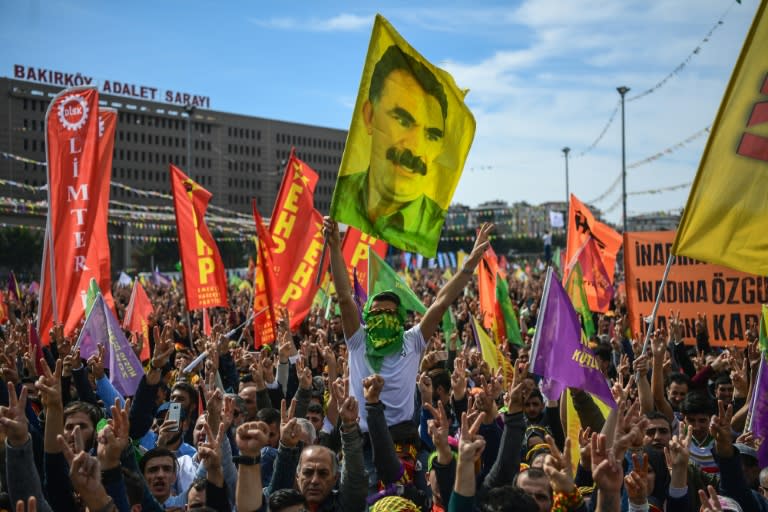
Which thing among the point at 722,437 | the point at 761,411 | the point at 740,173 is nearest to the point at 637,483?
the point at 722,437

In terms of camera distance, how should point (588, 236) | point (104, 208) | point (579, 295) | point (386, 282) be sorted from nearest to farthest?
point (386, 282)
point (104, 208)
point (579, 295)
point (588, 236)

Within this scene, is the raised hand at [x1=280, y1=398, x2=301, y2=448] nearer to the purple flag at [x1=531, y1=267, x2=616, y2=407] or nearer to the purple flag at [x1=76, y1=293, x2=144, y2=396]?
the purple flag at [x1=531, y1=267, x2=616, y2=407]

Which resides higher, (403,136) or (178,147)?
(178,147)

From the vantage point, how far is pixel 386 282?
936 centimetres

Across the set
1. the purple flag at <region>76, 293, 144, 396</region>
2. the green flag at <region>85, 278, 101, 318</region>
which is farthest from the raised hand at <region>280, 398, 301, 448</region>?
the green flag at <region>85, 278, 101, 318</region>

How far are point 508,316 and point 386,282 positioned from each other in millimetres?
3236

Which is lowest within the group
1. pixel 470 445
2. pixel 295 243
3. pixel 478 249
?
pixel 470 445

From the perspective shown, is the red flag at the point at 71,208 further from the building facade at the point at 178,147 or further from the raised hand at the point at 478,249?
the building facade at the point at 178,147

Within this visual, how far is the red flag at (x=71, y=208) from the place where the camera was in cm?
908

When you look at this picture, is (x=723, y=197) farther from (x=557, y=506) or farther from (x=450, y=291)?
(x=557, y=506)

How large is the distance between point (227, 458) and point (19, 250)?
62838mm

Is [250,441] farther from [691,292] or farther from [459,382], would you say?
[691,292]

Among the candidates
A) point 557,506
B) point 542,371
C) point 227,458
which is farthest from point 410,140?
point 557,506

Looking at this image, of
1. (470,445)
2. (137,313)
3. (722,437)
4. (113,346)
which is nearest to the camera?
(470,445)
